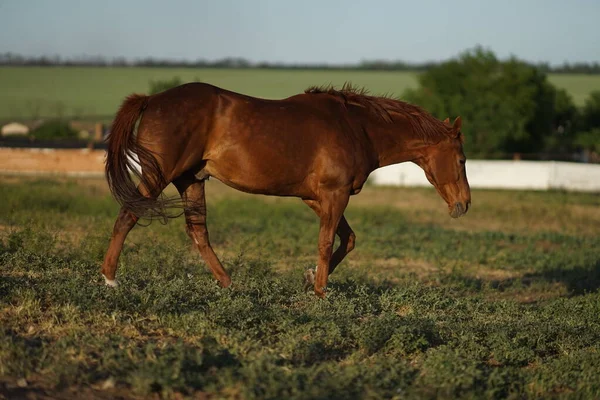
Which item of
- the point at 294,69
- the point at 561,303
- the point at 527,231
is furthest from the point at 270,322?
the point at 294,69

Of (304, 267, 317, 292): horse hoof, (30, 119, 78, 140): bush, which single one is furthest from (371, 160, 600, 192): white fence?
(304, 267, 317, 292): horse hoof

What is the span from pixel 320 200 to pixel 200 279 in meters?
1.38

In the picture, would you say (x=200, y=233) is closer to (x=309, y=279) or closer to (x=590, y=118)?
(x=309, y=279)

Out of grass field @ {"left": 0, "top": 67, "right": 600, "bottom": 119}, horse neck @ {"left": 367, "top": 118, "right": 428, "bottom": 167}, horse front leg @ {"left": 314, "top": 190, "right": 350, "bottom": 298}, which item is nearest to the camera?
horse front leg @ {"left": 314, "top": 190, "right": 350, "bottom": 298}

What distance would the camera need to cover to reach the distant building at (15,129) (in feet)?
140

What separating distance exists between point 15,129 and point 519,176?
25674 mm

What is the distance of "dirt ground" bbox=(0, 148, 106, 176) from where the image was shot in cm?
3044

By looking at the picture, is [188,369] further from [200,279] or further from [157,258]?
[157,258]

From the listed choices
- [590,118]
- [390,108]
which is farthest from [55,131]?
[390,108]

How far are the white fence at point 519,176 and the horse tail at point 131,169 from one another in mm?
23891

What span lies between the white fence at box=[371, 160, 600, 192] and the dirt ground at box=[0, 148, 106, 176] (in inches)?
398

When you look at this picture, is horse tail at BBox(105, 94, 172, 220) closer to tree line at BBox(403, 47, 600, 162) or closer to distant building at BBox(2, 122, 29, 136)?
tree line at BBox(403, 47, 600, 162)

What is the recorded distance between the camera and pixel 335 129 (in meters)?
8.41

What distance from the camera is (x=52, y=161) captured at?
102 feet
